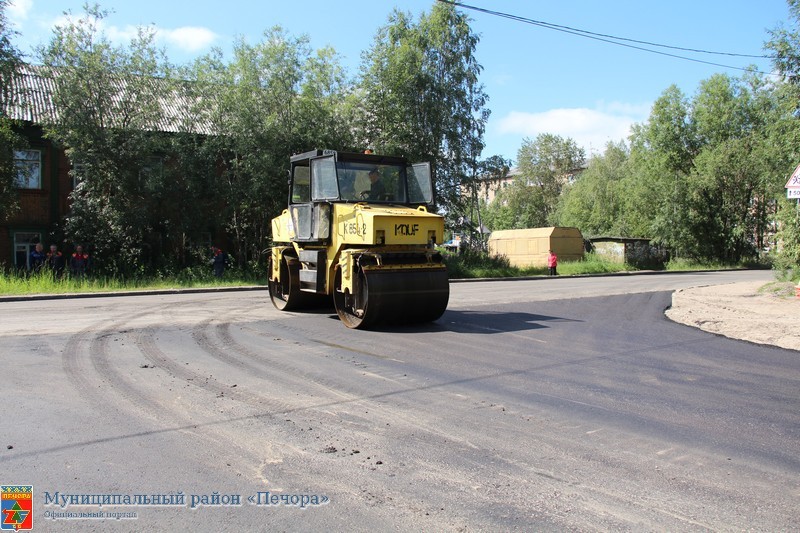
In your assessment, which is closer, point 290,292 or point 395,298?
point 395,298

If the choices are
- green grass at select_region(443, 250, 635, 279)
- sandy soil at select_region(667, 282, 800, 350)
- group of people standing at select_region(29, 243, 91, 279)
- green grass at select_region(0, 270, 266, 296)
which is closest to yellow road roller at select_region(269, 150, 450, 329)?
sandy soil at select_region(667, 282, 800, 350)

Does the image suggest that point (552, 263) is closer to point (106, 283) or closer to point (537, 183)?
point (106, 283)

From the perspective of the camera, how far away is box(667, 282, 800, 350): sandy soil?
10.1 meters

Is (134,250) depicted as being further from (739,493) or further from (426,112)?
(739,493)

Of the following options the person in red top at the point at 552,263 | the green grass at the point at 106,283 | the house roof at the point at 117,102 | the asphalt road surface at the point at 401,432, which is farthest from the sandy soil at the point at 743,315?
the house roof at the point at 117,102

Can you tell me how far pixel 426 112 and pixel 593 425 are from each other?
92.4ft

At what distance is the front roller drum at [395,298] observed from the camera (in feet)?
34.0

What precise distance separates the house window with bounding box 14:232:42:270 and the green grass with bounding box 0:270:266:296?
17.1ft

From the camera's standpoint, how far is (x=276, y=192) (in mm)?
26031

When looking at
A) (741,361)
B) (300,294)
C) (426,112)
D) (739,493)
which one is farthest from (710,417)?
(426,112)

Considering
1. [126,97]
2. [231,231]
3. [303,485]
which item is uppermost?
[126,97]

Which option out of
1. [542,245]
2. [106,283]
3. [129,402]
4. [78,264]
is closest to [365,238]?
[129,402]

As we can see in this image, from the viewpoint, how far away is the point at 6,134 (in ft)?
72.9

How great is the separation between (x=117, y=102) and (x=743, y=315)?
22808 millimetres
